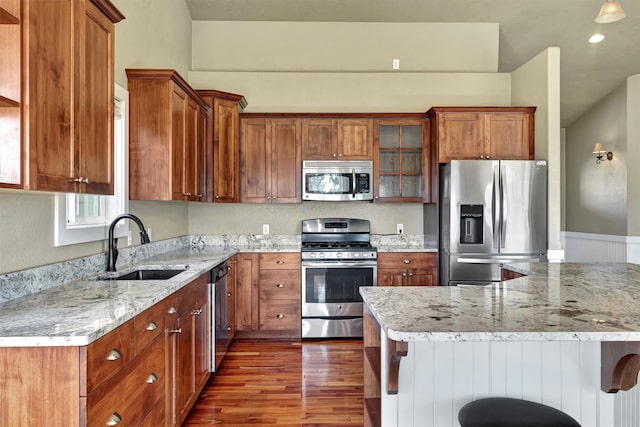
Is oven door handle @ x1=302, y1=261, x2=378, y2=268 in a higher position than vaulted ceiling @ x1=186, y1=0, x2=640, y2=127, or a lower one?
lower

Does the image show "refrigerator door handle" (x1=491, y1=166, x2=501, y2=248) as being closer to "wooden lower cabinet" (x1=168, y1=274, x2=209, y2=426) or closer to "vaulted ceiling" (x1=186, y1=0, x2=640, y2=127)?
"vaulted ceiling" (x1=186, y1=0, x2=640, y2=127)

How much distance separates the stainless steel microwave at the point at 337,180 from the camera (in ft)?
14.2

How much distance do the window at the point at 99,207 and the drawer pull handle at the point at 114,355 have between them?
99 cm

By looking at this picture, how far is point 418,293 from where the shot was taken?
69.1 inches

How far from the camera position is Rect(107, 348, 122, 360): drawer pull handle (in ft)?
4.77

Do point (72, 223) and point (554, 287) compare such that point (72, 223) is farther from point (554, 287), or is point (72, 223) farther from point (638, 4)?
point (638, 4)

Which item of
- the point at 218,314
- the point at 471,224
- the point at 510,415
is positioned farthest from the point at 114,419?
the point at 471,224

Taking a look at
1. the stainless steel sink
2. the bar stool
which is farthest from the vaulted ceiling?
the bar stool

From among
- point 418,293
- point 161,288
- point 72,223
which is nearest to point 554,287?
point 418,293

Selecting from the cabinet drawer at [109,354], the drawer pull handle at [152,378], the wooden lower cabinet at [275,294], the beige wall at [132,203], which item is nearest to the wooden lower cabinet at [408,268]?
the wooden lower cabinet at [275,294]

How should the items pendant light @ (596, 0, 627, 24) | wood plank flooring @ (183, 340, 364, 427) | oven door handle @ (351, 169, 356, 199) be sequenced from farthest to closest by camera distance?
oven door handle @ (351, 169, 356, 199) < pendant light @ (596, 0, 627, 24) < wood plank flooring @ (183, 340, 364, 427)

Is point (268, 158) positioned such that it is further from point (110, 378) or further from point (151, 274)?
point (110, 378)

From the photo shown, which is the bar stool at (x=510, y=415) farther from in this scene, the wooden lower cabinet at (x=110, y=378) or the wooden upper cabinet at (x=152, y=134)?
the wooden upper cabinet at (x=152, y=134)

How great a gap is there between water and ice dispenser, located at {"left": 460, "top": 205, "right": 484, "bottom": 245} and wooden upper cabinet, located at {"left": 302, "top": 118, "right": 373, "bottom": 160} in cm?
113
